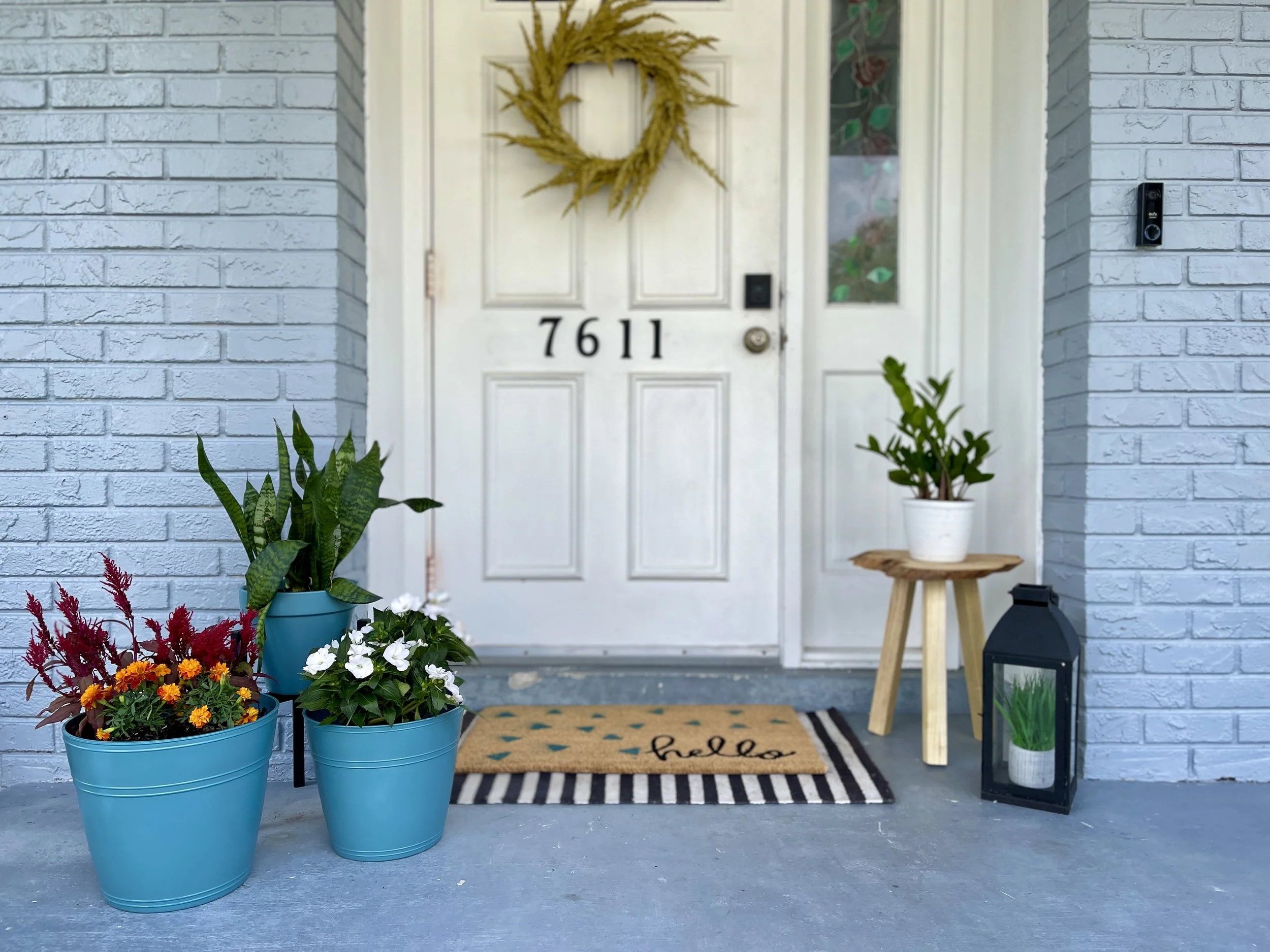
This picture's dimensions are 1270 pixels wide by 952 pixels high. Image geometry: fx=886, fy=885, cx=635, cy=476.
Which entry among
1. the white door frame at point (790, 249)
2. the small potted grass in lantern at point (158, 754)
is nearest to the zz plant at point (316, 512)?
the small potted grass in lantern at point (158, 754)

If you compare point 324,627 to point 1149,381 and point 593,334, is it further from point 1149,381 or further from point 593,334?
point 1149,381

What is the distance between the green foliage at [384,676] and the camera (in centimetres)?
151

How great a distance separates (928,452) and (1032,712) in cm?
61

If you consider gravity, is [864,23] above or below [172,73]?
above

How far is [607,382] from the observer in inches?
96.9

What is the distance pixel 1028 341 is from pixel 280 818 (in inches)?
78.3

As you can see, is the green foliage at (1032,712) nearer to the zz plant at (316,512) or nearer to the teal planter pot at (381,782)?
the teal planter pot at (381,782)

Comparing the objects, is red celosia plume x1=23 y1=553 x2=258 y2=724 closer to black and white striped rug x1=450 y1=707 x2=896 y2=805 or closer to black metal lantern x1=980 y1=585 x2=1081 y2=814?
black and white striped rug x1=450 y1=707 x2=896 y2=805

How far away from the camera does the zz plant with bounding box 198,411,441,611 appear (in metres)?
1.68

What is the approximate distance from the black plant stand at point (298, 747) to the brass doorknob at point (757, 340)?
1.44 metres

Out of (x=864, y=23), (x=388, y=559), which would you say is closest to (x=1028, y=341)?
(x=864, y=23)

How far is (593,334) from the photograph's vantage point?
96.7 inches

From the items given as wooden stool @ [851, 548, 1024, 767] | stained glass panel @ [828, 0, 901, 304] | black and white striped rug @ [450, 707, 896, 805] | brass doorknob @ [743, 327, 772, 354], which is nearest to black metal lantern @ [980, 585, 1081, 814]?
wooden stool @ [851, 548, 1024, 767]

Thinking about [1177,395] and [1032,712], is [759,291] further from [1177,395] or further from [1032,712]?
[1032,712]
